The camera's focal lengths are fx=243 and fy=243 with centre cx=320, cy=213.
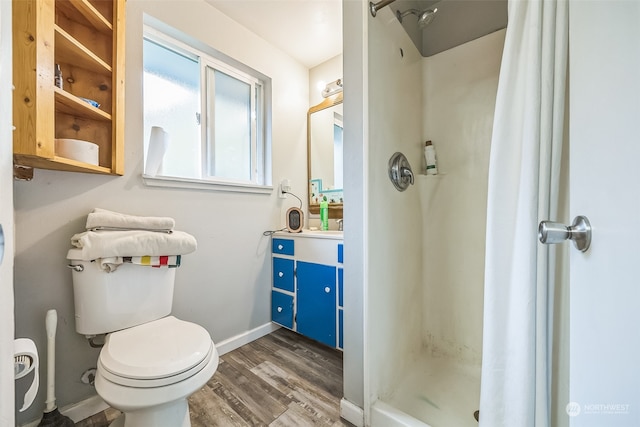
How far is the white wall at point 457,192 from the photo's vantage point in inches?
56.3

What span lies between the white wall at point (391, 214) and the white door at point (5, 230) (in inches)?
39.0

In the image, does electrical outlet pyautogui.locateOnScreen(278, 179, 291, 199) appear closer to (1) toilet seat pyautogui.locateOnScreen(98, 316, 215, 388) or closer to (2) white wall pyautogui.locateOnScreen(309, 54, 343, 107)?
(2) white wall pyautogui.locateOnScreen(309, 54, 343, 107)

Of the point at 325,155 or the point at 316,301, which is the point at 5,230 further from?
the point at 325,155

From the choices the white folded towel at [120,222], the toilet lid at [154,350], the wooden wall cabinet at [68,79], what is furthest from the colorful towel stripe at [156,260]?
the wooden wall cabinet at [68,79]

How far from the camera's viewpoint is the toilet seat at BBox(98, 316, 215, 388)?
81 cm

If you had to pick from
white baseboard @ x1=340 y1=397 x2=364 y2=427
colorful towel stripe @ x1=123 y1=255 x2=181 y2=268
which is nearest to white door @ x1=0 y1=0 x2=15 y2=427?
colorful towel stripe @ x1=123 y1=255 x2=181 y2=268

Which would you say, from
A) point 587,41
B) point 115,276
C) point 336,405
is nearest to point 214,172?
point 115,276

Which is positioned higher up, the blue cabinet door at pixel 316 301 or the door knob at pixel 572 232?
the door knob at pixel 572 232

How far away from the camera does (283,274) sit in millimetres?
1886

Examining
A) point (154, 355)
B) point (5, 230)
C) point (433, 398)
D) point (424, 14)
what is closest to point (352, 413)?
point (433, 398)

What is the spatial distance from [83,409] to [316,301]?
4.06 ft

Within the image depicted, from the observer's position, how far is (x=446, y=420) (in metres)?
1.10

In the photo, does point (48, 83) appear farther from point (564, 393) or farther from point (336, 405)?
point (564, 393)

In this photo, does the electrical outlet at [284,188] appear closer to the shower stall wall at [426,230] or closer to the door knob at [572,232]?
the shower stall wall at [426,230]
